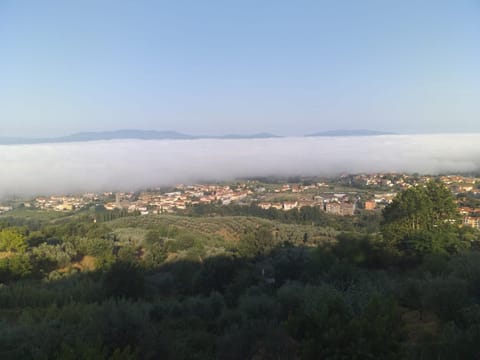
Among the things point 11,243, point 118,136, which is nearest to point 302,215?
point 11,243

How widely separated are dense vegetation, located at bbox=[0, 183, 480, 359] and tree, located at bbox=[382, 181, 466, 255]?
0.05 meters

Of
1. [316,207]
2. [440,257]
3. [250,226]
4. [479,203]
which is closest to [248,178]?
[316,207]

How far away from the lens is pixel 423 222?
1429 cm

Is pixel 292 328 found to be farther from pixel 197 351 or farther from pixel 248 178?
pixel 248 178

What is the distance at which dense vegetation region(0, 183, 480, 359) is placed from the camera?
4.04m

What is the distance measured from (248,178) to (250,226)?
900 inches

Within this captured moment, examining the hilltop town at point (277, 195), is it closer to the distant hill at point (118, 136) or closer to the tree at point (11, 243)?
the tree at point (11, 243)

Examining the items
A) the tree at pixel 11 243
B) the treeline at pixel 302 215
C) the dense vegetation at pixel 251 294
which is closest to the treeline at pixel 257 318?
the dense vegetation at pixel 251 294

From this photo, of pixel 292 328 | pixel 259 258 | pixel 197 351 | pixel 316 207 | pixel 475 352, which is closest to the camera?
pixel 475 352

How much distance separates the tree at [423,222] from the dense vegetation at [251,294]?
5 centimetres

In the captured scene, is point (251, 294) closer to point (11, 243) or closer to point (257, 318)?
point (257, 318)

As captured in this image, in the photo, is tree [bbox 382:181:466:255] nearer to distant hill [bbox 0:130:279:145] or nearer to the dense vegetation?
the dense vegetation

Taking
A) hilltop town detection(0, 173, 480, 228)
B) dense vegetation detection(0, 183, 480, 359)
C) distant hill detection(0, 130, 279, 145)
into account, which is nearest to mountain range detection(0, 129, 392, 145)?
distant hill detection(0, 130, 279, 145)

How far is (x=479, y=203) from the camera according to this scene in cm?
2194
